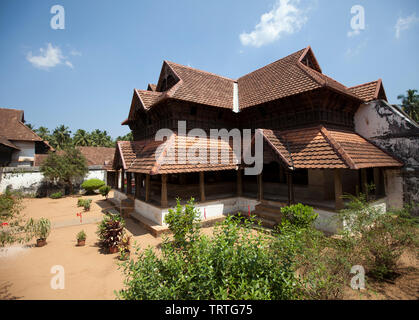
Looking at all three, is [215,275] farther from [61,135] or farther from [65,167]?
[61,135]

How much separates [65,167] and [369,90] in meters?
24.0

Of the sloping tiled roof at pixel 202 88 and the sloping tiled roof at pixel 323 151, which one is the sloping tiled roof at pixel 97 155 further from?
the sloping tiled roof at pixel 323 151

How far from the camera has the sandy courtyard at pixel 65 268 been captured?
4.60 metres

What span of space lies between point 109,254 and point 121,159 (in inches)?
233

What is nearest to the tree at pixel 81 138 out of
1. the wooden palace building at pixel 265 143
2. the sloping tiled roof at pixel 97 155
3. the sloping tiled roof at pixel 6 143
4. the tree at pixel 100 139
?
the tree at pixel 100 139

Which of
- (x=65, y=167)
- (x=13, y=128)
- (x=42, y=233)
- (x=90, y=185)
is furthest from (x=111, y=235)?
(x=13, y=128)

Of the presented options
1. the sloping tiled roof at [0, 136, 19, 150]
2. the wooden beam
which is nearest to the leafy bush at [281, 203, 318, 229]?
the wooden beam

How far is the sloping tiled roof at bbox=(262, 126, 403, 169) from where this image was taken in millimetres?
7308

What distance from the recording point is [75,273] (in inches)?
216

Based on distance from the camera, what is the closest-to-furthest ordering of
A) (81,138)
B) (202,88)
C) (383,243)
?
(383,243) < (202,88) < (81,138)

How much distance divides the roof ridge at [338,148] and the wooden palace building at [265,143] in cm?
3

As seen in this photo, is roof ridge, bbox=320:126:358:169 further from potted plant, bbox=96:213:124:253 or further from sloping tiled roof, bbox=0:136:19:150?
sloping tiled roof, bbox=0:136:19:150

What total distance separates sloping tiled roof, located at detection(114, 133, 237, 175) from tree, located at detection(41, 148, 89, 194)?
35.8 ft
